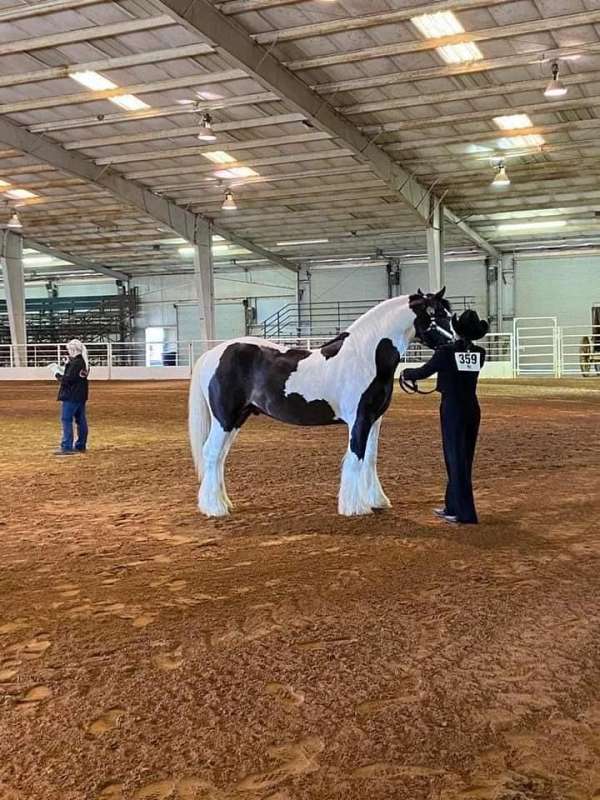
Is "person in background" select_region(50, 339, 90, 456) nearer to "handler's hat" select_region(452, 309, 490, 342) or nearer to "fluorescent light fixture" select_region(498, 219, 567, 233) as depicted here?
"handler's hat" select_region(452, 309, 490, 342)

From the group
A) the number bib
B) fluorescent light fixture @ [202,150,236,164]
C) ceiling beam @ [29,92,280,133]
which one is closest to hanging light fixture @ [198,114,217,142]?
ceiling beam @ [29,92,280,133]

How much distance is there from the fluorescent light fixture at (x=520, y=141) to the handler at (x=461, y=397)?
16.3 m

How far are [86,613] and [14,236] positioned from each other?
31.7 m

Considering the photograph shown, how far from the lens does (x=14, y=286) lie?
31609mm

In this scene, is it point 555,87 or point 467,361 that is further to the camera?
point 555,87

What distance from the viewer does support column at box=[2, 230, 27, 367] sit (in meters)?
31.4

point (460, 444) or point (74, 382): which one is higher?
point (74, 382)

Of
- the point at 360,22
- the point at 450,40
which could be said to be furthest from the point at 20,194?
the point at 450,40

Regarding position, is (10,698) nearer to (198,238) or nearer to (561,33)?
(561,33)

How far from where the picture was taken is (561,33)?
13.6 meters

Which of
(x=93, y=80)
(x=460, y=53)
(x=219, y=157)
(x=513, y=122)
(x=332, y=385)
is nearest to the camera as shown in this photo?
(x=332, y=385)

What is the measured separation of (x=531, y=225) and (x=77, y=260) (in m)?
21.9

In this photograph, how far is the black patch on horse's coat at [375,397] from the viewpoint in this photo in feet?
17.4

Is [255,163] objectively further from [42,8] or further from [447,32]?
[42,8]
